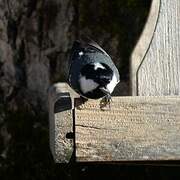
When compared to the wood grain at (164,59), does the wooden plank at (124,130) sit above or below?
below

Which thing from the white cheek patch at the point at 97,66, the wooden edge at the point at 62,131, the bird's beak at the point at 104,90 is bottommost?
the wooden edge at the point at 62,131

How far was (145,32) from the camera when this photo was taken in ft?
7.00

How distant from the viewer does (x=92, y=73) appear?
210 centimetres

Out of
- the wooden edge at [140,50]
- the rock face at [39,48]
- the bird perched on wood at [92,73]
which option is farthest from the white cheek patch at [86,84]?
the rock face at [39,48]

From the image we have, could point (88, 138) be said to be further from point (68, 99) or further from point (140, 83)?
point (140, 83)

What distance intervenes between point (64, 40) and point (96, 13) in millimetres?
174

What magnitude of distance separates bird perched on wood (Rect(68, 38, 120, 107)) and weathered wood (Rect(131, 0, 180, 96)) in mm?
79

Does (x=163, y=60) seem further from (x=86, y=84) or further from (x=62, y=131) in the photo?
(x=62, y=131)

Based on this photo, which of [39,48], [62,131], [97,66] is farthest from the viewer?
[39,48]

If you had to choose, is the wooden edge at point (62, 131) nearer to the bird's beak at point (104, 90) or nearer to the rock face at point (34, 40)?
the bird's beak at point (104, 90)

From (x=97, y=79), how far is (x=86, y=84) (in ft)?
0.17

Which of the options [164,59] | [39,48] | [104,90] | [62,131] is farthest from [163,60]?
[39,48]

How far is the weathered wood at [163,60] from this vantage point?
82.4 inches

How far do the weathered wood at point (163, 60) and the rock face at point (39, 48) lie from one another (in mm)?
871
